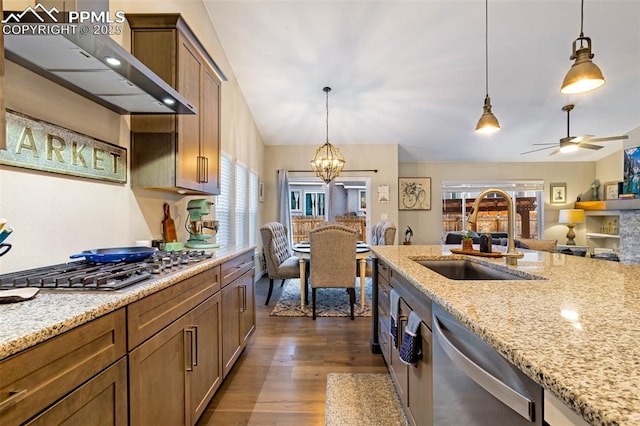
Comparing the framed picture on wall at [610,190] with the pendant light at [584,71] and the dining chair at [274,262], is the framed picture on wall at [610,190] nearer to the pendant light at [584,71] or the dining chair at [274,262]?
the pendant light at [584,71]

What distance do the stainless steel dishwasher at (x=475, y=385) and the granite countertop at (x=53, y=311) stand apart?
107cm

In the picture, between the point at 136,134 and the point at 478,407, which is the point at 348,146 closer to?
the point at 136,134

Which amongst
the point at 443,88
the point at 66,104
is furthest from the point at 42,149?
the point at 443,88

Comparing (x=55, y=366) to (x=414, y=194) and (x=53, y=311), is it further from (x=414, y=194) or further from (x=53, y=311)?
(x=414, y=194)

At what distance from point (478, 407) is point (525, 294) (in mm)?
407

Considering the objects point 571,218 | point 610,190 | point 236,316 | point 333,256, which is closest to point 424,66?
point 333,256

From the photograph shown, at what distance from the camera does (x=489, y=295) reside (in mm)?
966

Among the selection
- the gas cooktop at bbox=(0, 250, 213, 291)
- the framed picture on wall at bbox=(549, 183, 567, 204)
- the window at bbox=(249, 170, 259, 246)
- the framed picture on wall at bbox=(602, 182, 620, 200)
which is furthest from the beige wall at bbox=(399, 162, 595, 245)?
the gas cooktop at bbox=(0, 250, 213, 291)

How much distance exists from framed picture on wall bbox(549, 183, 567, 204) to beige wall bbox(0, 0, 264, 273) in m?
8.05

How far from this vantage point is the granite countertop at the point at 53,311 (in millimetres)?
666

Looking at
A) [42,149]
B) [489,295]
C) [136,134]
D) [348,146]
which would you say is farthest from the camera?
[348,146]

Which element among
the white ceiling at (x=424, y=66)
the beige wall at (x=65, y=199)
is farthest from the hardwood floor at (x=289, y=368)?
the white ceiling at (x=424, y=66)

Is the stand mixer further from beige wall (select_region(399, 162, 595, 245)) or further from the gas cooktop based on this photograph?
beige wall (select_region(399, 162, 595, 245))

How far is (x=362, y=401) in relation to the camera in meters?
1.91
